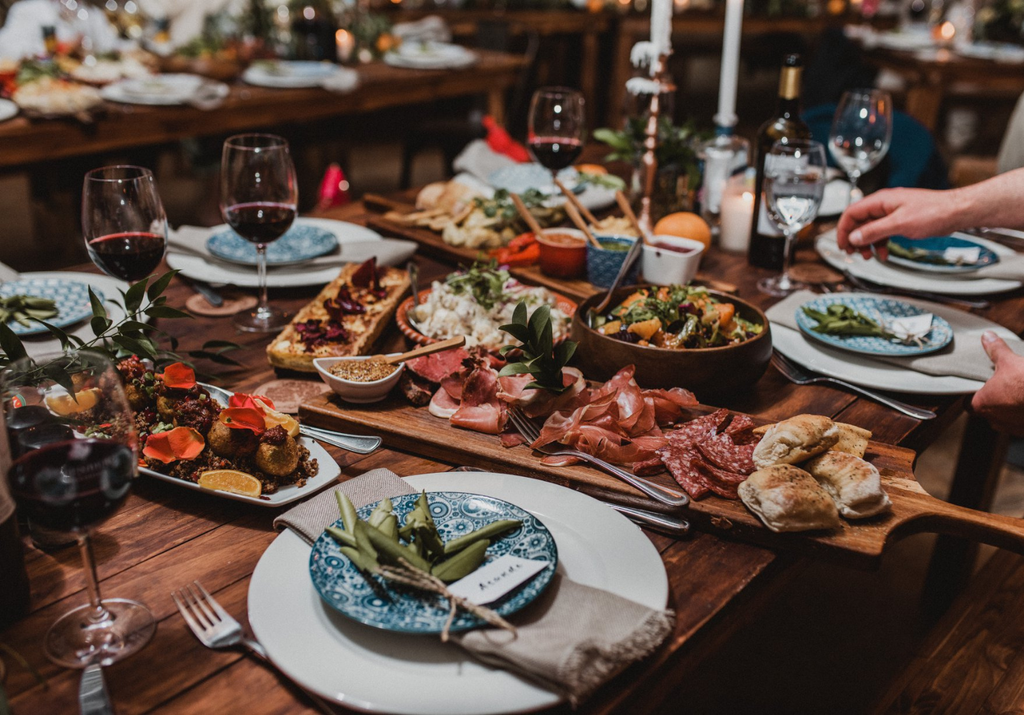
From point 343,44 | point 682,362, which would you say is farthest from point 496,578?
point 343,44

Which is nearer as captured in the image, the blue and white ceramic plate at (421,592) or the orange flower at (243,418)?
the blue and white ceramic plate at (421,592)

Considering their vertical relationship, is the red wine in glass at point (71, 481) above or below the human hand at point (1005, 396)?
above

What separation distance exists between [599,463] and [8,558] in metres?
0.61

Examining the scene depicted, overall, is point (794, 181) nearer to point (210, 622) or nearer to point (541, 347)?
point (541, 347)

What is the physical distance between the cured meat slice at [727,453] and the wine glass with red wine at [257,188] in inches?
31.6

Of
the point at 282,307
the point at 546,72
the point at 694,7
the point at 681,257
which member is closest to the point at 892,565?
the point at 681,257

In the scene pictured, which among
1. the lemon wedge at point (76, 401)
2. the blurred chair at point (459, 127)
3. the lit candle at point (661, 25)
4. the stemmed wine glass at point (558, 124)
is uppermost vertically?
the lit candle at point (661, 25)

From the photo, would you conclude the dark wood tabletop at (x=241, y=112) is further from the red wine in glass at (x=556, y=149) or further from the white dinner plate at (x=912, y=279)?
the white dinner plate at (x=912, y=279)

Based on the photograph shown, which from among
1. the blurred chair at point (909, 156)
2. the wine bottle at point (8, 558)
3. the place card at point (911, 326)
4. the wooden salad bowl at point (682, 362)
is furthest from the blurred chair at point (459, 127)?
the wine bottle at point (8, 558)

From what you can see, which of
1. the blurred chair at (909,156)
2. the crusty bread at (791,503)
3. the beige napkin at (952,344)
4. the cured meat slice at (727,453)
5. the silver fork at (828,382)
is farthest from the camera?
the blurred chair at (909,156)

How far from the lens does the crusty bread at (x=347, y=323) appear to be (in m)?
1.31

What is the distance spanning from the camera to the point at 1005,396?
49.4 inches

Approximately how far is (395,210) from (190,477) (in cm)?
121

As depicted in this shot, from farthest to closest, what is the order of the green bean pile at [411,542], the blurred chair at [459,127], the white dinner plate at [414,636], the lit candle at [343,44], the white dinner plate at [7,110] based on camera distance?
the blurred chair at [459,127]
the lit candle at [343,44]
the white dinner plate at [7,110]
the green bean pile at [411,542]
the white dinner plate at [414,636]
